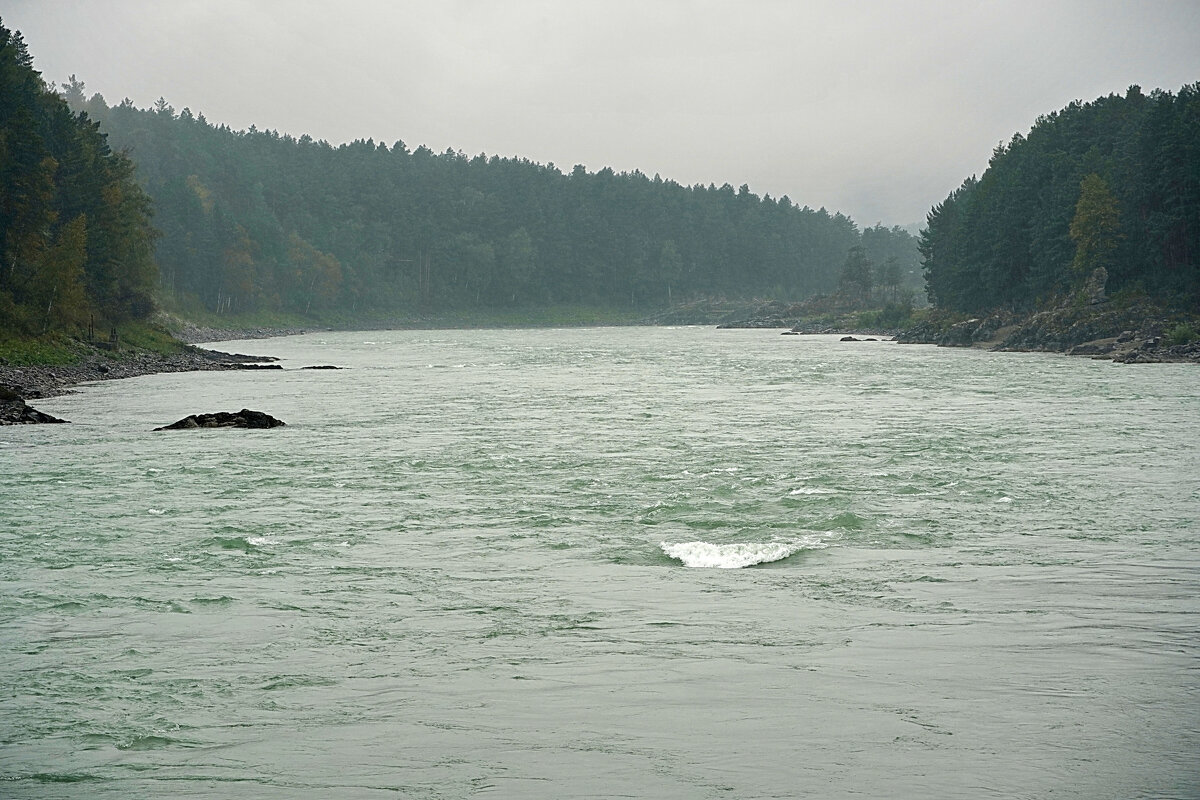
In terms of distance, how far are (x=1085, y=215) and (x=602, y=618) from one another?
91.9 m

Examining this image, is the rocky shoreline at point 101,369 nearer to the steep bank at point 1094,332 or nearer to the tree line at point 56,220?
the tree line at point 56,220

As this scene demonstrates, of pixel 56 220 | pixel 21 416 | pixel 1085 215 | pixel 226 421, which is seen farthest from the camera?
pixel 1085 215

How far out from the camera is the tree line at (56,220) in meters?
61.4

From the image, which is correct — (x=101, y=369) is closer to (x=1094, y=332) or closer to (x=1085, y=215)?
(x=1094, y=332)

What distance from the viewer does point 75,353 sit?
6091 cm

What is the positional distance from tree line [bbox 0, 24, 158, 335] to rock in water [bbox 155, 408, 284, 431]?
94.8 feet

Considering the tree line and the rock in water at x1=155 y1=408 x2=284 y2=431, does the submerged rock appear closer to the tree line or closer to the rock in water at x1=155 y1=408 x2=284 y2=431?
the rock in water at x1=155 y1=408 x2=284 y2=431

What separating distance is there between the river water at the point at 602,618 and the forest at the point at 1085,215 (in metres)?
64.0

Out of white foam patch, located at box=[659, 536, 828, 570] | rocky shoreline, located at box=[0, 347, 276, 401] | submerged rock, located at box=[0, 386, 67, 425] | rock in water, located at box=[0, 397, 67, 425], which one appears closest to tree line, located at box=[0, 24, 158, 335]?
rocky shoreline, located at box=[0, 347, 276, 401]

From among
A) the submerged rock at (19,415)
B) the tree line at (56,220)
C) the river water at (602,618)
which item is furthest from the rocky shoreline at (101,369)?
the river water at (602,618)

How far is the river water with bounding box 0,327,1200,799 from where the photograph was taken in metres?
8.57

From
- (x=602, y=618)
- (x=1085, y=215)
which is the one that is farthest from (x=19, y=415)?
(x=1085, y=215)

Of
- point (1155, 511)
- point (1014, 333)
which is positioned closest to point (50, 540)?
point (1155, 511)

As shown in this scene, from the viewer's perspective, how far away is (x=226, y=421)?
34.2m
